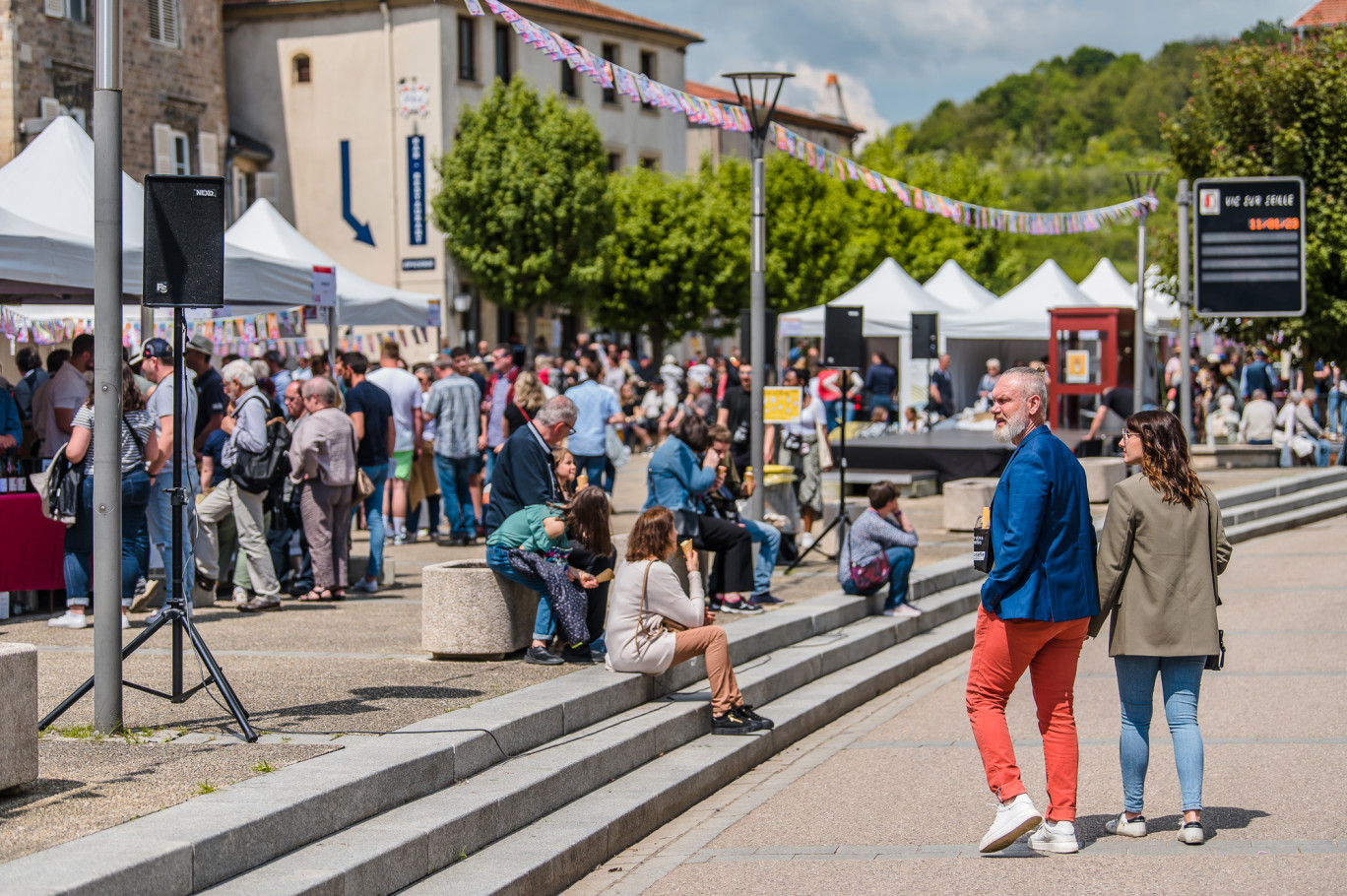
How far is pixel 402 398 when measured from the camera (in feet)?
48.5

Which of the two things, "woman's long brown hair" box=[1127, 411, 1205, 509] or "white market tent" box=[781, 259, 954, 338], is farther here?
"white market tent" box=[781, 259, 954, 338]

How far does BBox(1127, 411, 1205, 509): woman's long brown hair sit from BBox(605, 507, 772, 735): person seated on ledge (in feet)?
8.60

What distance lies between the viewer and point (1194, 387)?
32.7 meters

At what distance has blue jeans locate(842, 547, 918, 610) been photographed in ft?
38.3

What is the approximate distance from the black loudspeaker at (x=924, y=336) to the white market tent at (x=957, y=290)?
9.06m

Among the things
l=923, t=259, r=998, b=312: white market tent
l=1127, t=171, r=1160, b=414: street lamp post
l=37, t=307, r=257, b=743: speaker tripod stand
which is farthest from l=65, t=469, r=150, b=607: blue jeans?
l=923, t=259, r=998, b=312: white market tent

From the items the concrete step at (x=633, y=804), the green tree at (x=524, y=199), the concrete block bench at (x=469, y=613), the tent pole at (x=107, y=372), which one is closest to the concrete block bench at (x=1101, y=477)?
the concrete step at (x=633, y=804)

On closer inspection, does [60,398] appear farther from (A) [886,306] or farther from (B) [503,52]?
(B) [503,52]

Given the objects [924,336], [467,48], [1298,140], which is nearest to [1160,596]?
[924,336]

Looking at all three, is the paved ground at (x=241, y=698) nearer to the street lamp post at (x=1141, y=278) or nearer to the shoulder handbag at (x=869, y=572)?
the shoulder handbag at (x=869, y=572)

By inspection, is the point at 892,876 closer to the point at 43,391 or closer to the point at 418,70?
the point at 43,391

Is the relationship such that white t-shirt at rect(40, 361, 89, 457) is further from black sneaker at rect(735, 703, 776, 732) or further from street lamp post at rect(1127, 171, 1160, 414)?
street lamp post at rect(1127, 171, 1160, 414)

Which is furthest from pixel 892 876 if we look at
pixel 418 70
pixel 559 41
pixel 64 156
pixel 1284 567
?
pixel 418 70

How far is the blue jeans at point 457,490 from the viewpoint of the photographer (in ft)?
47.7
